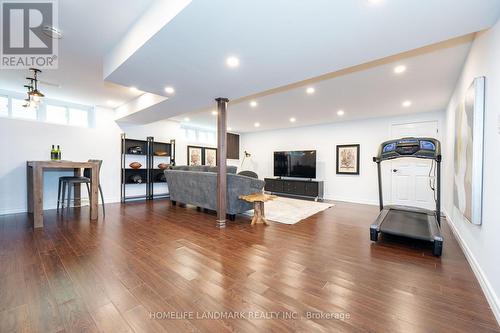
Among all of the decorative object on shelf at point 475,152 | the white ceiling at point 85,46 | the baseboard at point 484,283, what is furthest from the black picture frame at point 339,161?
the white ceiling at point 85,46

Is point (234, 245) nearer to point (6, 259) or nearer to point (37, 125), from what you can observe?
point (6, 259)

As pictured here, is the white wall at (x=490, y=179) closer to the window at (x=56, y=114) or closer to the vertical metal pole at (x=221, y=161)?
the vertical metal pole at (x=221, y=161)

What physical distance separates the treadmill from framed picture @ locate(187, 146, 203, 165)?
19.2 feet

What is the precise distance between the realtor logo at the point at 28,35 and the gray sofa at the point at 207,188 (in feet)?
9.63

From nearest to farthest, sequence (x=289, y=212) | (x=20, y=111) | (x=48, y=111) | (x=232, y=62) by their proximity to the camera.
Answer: (x=232, y=62) → (x=20, y=111) → (x=289, y=212) → (x=48, y=111)

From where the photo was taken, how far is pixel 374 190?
5.99 metres

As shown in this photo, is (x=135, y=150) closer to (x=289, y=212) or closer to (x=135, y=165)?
(x=135, y=165)

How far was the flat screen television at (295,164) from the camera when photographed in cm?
696

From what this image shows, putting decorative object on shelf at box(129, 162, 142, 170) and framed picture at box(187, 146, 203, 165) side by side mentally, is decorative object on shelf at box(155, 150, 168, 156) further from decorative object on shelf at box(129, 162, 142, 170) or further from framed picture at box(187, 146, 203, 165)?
framed picture at box(187, 146, 203, 165)

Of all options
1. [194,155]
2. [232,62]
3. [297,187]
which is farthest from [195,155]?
[232,62]

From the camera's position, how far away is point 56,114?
511 cm

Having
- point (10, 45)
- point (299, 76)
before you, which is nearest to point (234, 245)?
point (299, 76)

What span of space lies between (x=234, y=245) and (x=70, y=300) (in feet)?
5.57

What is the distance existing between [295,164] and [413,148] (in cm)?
409
